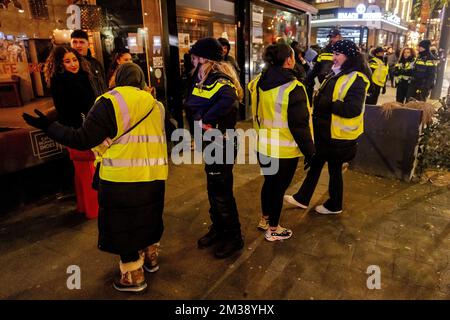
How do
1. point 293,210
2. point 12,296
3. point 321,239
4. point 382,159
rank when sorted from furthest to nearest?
1. point 382,159
2. point 293,210
3. point 321,239
4. point 12,296

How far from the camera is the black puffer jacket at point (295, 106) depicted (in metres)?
2.88

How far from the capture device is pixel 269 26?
30.5 ft

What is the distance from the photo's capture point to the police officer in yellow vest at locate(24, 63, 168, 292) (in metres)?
2.16

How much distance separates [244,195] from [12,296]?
268 cm

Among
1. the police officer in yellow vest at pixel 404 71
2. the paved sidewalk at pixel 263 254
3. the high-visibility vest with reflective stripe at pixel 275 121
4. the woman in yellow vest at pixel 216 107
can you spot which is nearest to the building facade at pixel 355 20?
the police officer in yellow vest at pixel 404 71

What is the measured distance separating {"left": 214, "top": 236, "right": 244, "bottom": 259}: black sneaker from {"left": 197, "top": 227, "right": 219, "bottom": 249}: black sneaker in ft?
0.33

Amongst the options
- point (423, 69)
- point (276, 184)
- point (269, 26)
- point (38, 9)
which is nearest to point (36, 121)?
point (276, 184)

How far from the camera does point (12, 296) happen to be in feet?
8.93

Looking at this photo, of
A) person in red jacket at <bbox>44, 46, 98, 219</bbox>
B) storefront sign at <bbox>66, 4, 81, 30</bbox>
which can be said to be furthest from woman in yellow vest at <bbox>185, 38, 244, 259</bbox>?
storefront sign at <bbox>66, 4, 81, 30</bbox>

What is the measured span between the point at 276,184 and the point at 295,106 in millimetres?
759

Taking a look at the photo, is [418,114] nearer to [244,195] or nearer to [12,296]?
[244,195]

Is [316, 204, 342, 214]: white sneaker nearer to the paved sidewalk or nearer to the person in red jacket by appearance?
the paved sidewalk

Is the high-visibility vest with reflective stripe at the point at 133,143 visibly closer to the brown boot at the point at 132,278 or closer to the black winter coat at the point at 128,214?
the black winter coat at the point at 128,214
